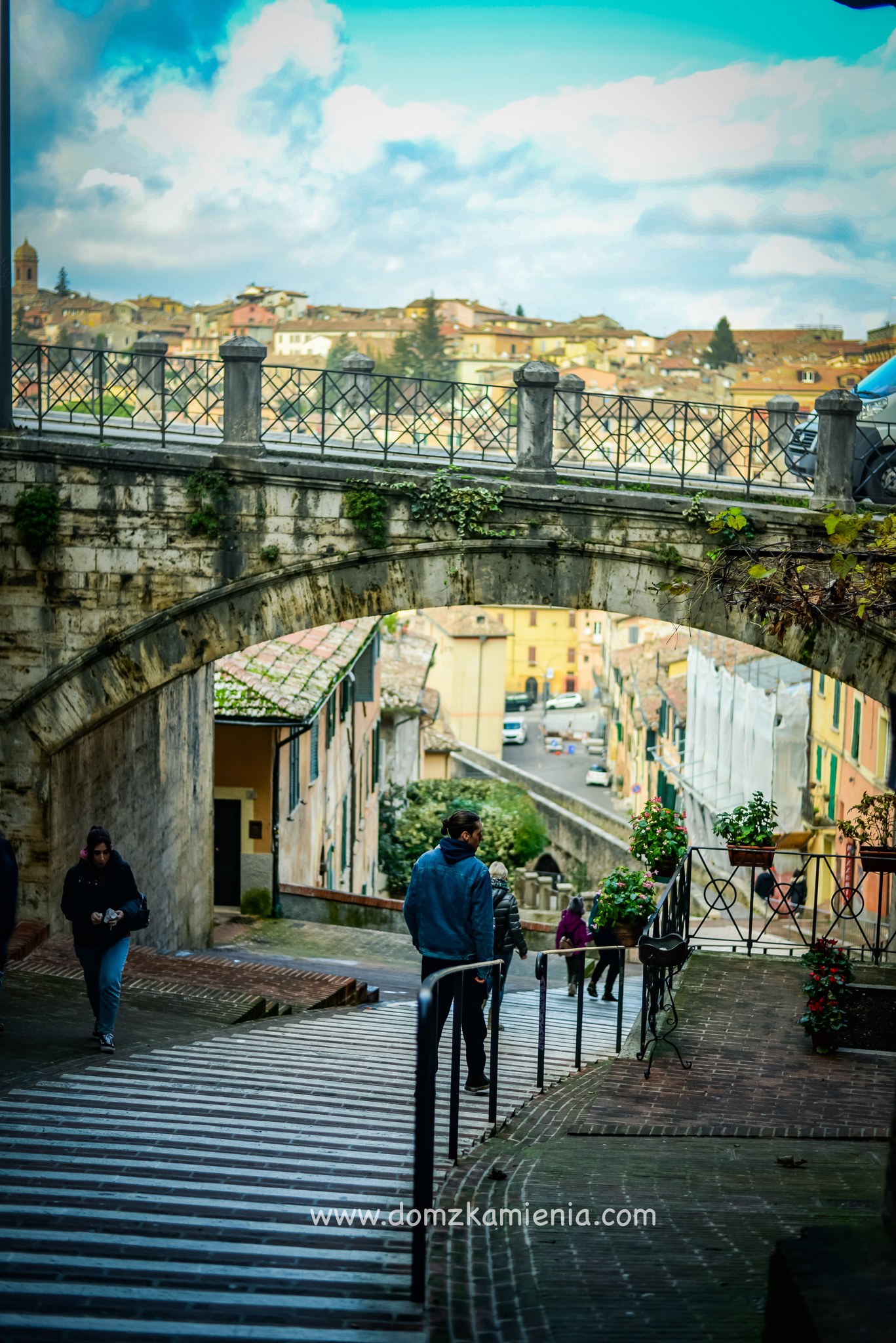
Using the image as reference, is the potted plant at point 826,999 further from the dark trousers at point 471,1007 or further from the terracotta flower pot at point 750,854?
the dark trousers at point 471,1007

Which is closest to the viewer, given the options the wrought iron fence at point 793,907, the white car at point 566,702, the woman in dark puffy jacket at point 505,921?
the woman in dark puffy jacket at point 505,921

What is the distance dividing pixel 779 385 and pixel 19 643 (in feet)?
96.1

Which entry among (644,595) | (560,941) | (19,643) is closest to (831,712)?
(560,941)

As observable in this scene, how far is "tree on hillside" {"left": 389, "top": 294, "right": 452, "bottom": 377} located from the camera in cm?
4209

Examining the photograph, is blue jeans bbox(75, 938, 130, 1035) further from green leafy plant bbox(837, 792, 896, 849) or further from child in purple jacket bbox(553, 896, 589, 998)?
child in purple jacket bbox(553, 896, 589, 998)

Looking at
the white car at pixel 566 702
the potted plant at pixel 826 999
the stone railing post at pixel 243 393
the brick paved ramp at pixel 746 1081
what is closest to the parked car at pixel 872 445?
the potted plant at pixel 826 999

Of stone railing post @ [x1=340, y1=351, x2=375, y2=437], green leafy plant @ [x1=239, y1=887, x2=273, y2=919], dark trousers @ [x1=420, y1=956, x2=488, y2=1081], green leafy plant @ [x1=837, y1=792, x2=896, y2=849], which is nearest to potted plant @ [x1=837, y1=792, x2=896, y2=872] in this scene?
green leafy plant @ [x1=837, y1=792, x2=896, y2=849]

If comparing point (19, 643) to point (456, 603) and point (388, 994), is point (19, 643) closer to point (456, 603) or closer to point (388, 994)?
point (456, 603)

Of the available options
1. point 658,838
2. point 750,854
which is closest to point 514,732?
point 658,838

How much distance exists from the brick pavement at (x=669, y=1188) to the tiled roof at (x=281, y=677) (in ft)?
25.4

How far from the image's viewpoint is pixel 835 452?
1101 centimetres

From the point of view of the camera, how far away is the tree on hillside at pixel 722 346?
4681 cm

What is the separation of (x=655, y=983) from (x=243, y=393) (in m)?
5.56

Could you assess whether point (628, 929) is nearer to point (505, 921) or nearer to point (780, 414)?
point (505, 921)
